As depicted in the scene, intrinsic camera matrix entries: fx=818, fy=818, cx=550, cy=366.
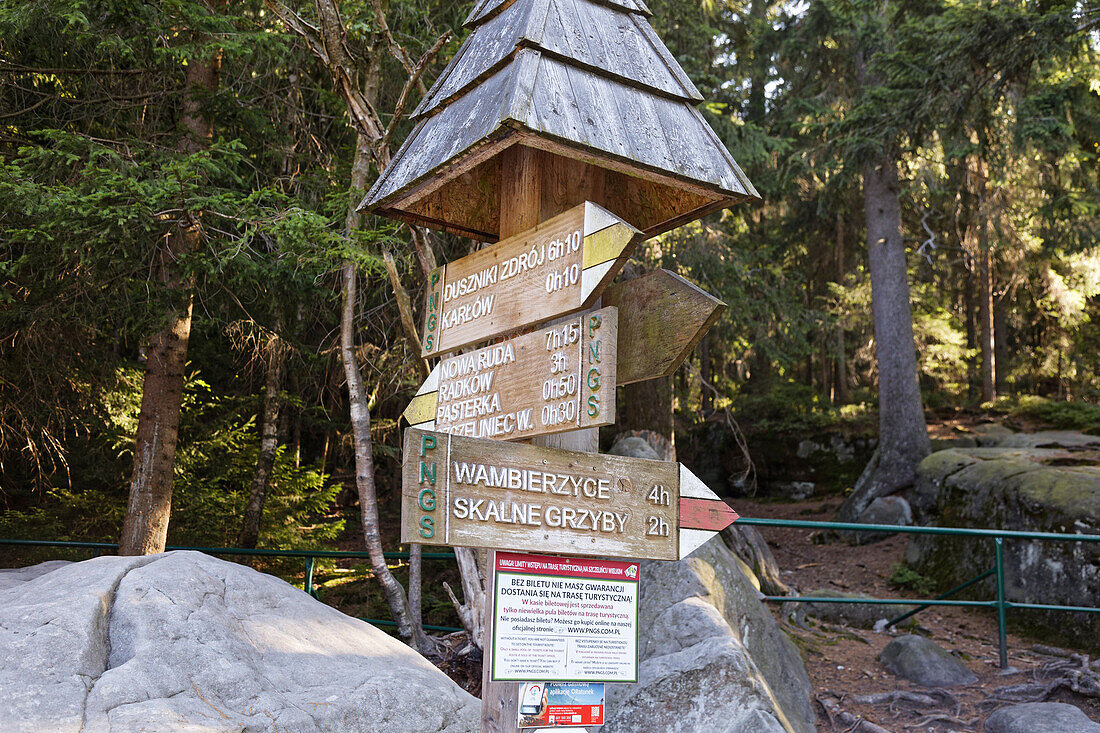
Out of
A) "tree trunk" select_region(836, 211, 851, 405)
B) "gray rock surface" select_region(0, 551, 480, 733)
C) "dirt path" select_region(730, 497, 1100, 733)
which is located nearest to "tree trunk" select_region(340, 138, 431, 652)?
"gray rock surface" select_region(0, 551, 480, 733)

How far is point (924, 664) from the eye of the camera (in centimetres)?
665

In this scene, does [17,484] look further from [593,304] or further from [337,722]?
[593,304]

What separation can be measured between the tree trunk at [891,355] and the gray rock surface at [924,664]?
29.6 ft

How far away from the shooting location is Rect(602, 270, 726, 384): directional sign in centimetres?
285

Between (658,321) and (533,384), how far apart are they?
0.51m

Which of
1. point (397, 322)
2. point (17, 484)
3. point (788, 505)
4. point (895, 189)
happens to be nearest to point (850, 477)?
point (788, 505)

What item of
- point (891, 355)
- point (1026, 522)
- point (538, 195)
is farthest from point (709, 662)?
point (891, 355)

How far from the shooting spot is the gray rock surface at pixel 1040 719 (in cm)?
502

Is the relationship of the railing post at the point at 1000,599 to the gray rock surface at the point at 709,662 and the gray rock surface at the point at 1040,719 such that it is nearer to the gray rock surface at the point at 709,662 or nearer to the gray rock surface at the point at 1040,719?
the gray rock surface at the point at 1040,719

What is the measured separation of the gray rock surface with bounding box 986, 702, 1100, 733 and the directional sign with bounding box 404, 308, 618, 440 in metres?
4.23

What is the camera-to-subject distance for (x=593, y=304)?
295 cm

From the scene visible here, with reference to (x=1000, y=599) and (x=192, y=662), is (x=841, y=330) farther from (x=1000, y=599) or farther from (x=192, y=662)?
(x=192, y=662)

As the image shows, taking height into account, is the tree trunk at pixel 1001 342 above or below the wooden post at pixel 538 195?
above

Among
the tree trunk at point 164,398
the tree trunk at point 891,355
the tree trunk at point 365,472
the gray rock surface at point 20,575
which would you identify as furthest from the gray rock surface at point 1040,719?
the tree trunk at point 891,355
